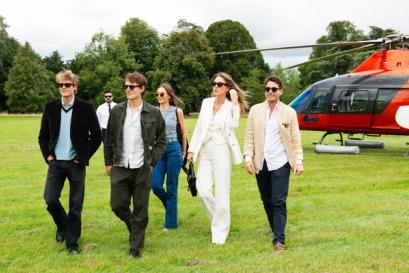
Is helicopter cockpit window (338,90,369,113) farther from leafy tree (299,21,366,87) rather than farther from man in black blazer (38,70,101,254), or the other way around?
leafy tree (299,21,366,87)

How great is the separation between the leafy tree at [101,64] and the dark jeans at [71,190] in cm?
5981

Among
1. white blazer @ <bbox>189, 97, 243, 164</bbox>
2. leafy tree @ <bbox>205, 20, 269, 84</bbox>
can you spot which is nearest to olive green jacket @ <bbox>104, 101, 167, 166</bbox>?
white blazer @ <bbox>189, 97, 243, 164</bbox>

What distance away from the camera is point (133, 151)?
5445 mm

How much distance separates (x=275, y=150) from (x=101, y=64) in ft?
210

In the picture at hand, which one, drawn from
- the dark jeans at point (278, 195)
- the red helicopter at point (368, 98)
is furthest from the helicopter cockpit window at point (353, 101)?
the dark jeans at point (278, 195)

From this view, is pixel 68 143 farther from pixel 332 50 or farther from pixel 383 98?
pixel 332 50

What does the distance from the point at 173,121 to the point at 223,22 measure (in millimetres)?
61755

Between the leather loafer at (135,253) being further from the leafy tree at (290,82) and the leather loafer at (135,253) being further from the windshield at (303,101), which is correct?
the leafy tree at (290,82)

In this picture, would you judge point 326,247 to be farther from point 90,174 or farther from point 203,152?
point 90,174

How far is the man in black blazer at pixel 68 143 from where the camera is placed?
5.53 m

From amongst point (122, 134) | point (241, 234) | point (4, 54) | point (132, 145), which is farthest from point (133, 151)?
point (4, 54)

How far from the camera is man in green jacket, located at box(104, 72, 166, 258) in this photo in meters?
5.44

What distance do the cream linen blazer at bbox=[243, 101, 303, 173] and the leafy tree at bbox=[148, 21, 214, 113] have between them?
50.5m

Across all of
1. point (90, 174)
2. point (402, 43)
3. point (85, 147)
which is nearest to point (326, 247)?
point (85, 147)
